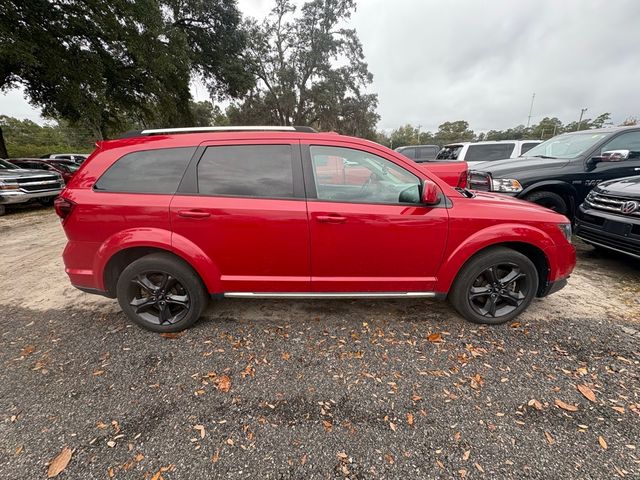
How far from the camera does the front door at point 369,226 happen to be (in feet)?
7.98

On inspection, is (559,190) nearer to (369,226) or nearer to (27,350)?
(369,226)

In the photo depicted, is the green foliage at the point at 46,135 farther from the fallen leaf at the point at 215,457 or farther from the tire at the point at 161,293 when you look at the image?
the fallen leaf at the point at 215,457

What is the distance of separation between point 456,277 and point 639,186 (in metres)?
2.88

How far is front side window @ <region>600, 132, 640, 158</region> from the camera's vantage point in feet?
15.6

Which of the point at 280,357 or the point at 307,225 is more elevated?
the point at 307,225

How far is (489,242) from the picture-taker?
256 centimetres

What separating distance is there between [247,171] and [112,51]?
15.0 metres

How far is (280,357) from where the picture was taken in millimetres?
2436

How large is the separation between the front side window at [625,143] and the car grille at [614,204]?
1375 millimetres

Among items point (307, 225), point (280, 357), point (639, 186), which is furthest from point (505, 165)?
point (280, 357)

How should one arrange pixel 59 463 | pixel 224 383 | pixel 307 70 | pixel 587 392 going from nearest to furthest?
pixel 59 463 → pixel 587 392 → pixel 224 383 → pixel 307 70

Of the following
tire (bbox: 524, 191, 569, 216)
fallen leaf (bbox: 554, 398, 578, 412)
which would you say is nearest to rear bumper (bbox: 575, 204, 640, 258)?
tire (bbox: 524, 191, 569, 216)

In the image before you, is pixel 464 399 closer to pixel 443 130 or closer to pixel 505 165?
pixel 505 165

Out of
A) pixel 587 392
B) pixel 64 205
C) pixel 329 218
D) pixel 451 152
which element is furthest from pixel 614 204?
pixel 64 205
